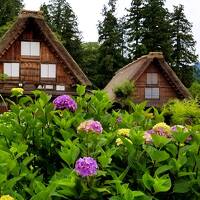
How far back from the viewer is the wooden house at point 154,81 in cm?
3469

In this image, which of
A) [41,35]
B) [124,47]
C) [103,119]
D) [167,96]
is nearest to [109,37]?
[124,47]

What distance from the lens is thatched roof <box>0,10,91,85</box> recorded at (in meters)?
27.3

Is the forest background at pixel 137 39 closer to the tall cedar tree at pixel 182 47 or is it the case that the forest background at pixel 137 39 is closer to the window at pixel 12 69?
the tall cedar tree at pixel 182 47

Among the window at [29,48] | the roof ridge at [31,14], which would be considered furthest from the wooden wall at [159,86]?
the roof ridge at [31,14]

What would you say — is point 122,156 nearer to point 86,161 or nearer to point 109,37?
point 86,161

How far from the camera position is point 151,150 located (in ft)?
7.68

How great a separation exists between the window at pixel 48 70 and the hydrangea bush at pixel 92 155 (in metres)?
25.1

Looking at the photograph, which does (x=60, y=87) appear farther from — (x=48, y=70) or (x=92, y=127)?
(x=92, y=127)

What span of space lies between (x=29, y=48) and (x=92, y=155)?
85.3ft

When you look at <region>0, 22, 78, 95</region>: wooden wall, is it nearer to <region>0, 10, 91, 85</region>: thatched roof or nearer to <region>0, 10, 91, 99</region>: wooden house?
<region>0, 10, 91, 99</region>: wooden house

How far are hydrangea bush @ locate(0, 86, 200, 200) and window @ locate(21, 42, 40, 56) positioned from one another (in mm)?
25096

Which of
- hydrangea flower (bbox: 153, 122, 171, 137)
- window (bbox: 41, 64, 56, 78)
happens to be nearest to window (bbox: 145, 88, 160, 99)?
window (bbox: 41, 64, 56, 78)

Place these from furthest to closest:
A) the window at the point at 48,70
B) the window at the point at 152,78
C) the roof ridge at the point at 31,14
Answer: the window at the point at 152,78, the window at the point at 48,70, the roof ridge at the point at 31,14

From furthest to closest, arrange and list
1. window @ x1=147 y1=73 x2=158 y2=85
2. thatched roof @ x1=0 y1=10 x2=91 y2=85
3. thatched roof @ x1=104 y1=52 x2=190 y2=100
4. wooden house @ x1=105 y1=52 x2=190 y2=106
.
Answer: window @ x1=147 y1=73 x2=158 y2=85 < wooden house @ x1=105 y1=52 x2=190 y2=106 < thatched roof @ x1=104 y1=52 x2=190 y2=100 < thatched roof @ x1=0 y1=10 x2=91 y2=85
